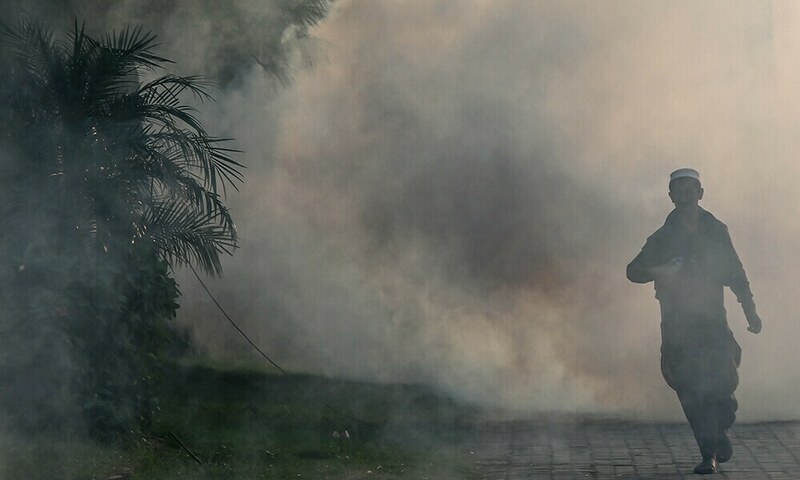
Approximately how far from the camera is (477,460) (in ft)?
38.3

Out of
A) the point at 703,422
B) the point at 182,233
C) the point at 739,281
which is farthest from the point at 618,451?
the point at 182,233

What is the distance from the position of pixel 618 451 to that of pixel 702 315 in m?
1.47

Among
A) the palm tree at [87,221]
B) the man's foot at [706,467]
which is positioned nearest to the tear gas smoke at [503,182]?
the man's foot at [706,467]

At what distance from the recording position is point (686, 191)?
444 inches

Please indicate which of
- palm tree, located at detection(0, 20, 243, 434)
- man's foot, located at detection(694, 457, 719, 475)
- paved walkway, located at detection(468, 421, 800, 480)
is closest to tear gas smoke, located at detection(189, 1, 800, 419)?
paved walkway, located at detection(468, 421, 800, 480)

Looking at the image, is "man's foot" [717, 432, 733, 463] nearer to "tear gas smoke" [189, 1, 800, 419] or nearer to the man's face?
the man's face

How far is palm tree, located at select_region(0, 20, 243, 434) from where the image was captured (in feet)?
35.0

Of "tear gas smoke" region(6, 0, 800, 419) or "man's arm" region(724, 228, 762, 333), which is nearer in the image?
"man's arm" region(724, 228, 762, 333)

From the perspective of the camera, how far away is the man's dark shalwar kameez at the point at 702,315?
11211 millimetres

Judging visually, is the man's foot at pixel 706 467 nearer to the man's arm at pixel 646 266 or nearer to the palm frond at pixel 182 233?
the man's arm at pixel 646 266

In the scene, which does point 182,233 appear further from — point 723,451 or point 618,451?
point 723,451

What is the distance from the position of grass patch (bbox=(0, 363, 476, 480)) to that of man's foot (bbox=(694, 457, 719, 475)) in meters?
1.85

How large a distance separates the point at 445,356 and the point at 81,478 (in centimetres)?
748

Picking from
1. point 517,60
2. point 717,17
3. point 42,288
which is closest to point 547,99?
point 517,60
